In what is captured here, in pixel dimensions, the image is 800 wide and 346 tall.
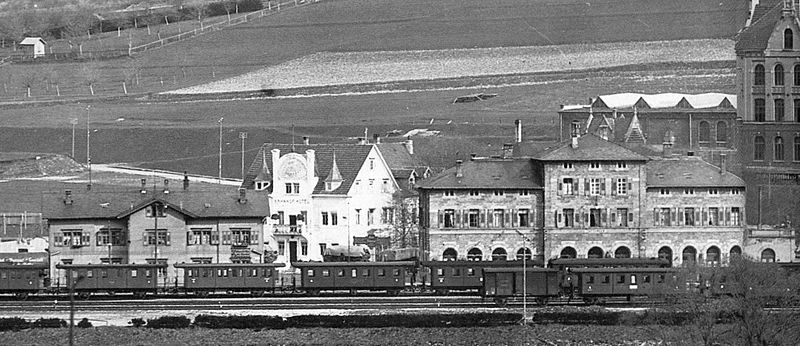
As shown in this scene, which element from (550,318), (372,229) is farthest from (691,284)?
(372,229)

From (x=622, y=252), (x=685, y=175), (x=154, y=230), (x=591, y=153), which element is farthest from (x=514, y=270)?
(x=685, y=175)

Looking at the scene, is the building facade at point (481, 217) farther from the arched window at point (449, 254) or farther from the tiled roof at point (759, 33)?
the tiled roof at point (759, 33)

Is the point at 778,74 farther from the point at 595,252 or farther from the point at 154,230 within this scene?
the point at 154,230

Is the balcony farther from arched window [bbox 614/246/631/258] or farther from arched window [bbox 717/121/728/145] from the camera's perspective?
arched window [bbox 717/121/728/145]

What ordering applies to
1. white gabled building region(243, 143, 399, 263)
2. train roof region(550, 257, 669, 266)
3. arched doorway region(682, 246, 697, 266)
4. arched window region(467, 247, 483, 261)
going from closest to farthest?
train roof region(550, 257, 669, 266), arched window region(467, 247, 483, 261), arched doorway region(682, 246, 697, 266), white gabled building region(243, 143, 399, 263)

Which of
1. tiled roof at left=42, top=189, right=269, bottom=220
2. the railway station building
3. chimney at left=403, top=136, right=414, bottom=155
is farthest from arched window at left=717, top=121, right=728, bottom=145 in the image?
the railway station building
